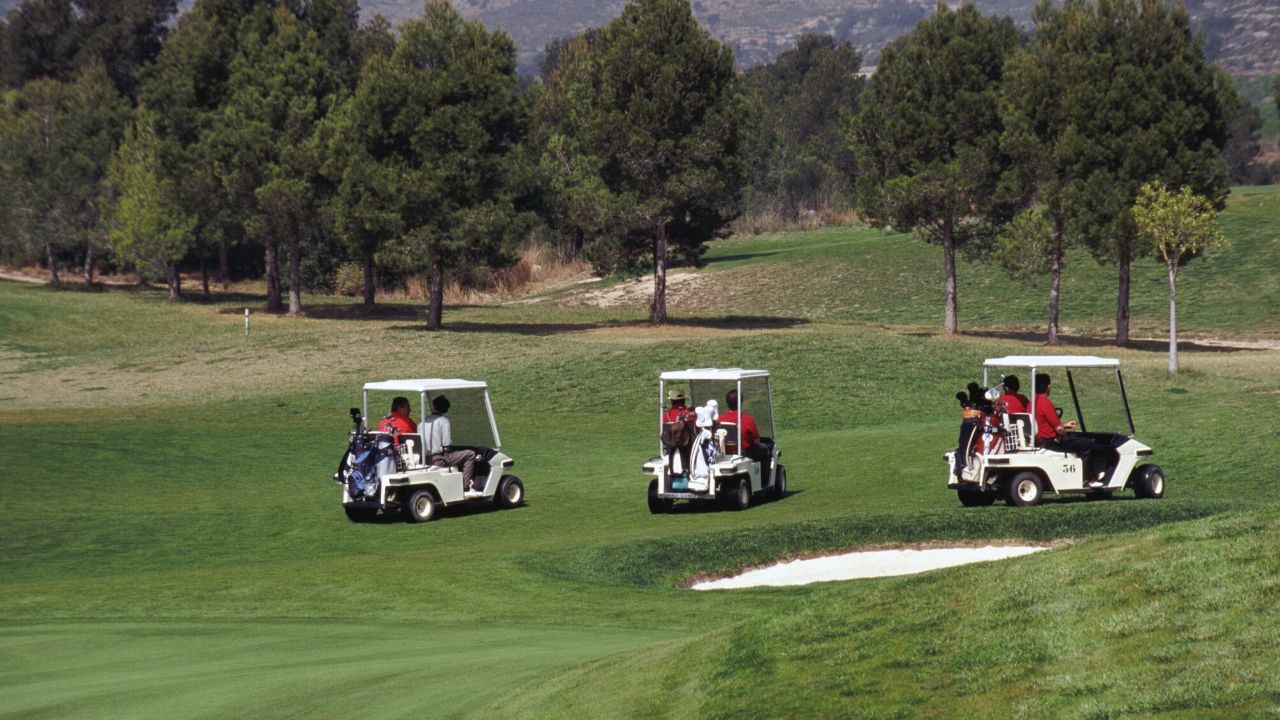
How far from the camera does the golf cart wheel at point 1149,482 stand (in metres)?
23.0

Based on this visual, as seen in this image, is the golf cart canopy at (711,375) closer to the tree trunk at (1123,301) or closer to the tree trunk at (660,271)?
the tree trunk at (1123,301)

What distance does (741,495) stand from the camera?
24781 millimetres

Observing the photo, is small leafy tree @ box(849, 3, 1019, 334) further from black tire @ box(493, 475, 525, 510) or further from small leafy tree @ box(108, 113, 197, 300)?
small leafy tree @ box(108, 113, 197, 300)

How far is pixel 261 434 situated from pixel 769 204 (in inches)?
4131

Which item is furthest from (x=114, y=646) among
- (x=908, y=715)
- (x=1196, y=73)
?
(x=1196, y=73)

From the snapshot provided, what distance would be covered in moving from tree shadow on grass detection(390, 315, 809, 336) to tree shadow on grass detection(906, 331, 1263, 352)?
9.58 metres

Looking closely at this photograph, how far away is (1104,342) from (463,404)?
42.3m

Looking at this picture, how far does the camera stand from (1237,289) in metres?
76.1

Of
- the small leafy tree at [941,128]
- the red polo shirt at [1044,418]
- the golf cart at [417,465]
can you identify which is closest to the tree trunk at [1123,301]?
the small leafy tree at [941,128]

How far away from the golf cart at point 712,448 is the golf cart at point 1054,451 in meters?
3.53

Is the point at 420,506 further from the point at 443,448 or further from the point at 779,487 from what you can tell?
the point at 779,487

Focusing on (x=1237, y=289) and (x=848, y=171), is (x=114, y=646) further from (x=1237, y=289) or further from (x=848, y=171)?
(x=848, y=171)

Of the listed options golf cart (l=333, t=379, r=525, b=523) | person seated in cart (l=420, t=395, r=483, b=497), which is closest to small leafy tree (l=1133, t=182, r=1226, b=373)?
golf cart (l=333, t=379, r=525, b=523)

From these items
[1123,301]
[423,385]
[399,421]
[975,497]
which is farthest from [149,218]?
[975,497]
